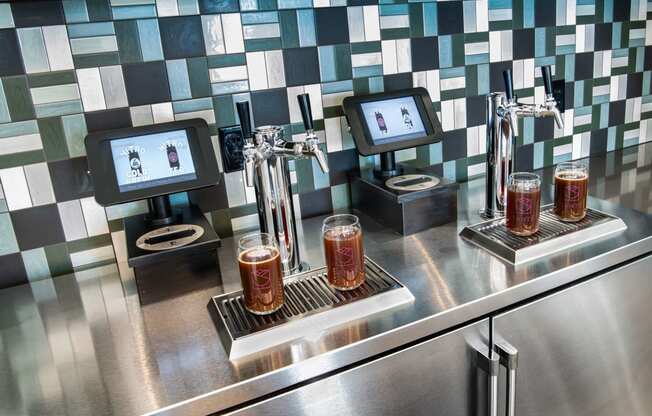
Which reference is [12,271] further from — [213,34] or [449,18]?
[449,18]

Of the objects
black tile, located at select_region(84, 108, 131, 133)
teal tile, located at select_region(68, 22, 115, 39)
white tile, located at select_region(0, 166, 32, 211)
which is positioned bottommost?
white tile, located at select_region(0, 166, 32, 211)

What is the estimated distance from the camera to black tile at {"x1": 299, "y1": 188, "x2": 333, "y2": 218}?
1.51 m

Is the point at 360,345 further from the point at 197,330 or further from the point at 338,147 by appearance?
the point at 338,147

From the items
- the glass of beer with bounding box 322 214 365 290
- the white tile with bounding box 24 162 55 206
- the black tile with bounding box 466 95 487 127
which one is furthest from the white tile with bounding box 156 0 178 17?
the black tile with bounding box 466 95 487 127

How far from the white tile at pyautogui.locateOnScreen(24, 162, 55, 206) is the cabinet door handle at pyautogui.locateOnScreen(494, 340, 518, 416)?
107 centimetres

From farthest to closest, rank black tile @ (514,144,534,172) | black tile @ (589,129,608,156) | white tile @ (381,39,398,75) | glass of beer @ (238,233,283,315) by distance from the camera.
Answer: black tile @ (589,129,608,156) → black tile @ (514,144,534,172) → white tile @ (381,39,398,75) → glass of beer @ (238,233,283,315)

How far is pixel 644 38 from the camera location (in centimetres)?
193

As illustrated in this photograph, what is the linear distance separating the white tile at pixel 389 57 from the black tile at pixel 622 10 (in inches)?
36.4

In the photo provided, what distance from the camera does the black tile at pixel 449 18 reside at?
1.54 m

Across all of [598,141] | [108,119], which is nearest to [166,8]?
[108,119]

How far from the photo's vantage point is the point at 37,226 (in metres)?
1.24

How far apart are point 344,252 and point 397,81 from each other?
745 millimetres

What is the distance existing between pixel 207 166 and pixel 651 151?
1.68 metres

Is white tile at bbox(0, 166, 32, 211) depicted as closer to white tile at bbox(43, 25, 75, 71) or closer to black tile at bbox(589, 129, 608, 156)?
white tile at bbox(43, 25, 75, 71)
